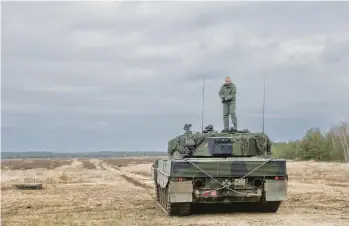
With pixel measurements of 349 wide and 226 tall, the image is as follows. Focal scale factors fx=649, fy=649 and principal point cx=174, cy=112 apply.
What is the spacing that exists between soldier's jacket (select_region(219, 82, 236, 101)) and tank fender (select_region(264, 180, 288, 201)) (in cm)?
336

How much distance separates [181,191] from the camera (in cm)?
1588

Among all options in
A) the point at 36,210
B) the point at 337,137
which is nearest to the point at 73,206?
the point at 36,210

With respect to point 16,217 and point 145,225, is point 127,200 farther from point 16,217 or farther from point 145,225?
point 145,225

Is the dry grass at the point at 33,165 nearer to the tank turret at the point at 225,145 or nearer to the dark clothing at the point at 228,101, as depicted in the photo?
the dark clothing at the point at 228,101

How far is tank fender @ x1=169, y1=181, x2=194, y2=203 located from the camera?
1585 centimetres

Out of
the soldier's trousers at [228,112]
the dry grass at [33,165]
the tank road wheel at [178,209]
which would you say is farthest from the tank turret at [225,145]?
the dry grass at [33,165]

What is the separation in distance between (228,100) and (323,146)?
61.9 metres

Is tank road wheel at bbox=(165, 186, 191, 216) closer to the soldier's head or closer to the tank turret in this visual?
the tank turret

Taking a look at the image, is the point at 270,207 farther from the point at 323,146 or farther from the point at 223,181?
the point at 323,146

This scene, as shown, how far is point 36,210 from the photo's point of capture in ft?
62.4

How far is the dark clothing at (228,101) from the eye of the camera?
61.2ft

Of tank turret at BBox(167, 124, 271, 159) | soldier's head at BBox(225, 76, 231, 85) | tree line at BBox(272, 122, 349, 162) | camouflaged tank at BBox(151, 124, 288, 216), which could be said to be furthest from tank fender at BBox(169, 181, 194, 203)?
tree line at BBox(272, 122, 349, 162)

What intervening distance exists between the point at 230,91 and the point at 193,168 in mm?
3586

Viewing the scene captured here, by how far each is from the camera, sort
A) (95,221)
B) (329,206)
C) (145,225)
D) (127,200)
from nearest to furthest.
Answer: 1. (145,225)
2. (95,221)
3. (329,206)
4. (127,200)
